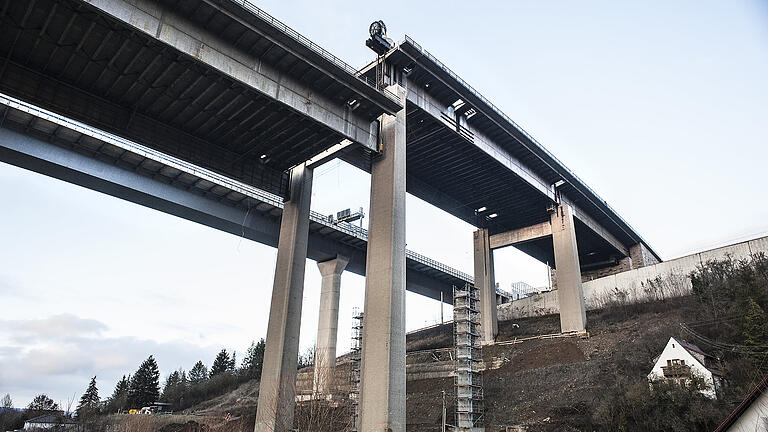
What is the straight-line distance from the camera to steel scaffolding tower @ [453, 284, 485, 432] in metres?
29.3

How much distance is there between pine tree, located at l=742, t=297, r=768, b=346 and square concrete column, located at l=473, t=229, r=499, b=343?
2311 cm

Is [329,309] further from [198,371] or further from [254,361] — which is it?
[198,371]

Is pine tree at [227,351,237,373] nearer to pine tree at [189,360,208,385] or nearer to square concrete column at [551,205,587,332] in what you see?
pine tree at [189,360,208,385]

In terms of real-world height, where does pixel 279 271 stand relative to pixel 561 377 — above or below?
above

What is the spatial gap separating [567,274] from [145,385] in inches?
2773

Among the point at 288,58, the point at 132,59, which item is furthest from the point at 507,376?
the point at 132,59

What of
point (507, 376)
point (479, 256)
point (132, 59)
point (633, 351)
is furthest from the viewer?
point (479, 256)

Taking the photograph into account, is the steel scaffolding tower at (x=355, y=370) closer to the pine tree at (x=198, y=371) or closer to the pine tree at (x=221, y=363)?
the pine tree at (x=221, y=363)

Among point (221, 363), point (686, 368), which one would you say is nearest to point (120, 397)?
point (221, 363)

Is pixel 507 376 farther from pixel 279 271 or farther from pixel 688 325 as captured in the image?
pixel 279 271

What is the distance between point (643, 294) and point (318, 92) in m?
40.1

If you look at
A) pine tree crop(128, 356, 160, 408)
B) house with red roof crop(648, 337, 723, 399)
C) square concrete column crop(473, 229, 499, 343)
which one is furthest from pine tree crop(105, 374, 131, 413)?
house with red roof crop(648, 337, 723, 399)

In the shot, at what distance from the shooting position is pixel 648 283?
4819 cm

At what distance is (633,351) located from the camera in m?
31.7
